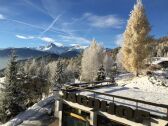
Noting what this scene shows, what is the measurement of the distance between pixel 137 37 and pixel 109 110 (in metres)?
26.8

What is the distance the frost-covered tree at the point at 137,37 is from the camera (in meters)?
37.9

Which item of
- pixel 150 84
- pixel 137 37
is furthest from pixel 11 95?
pixel 137 37

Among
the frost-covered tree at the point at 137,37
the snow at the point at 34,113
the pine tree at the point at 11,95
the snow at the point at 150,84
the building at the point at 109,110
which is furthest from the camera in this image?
the frost-covered tree at the point at 137,37

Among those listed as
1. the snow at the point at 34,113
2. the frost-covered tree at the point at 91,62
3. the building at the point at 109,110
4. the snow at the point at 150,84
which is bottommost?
the snow at the point at 34,113

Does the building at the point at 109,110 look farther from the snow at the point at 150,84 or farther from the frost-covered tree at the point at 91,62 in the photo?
the frost-covered tree at the point at 91,62

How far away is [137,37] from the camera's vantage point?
3775cm

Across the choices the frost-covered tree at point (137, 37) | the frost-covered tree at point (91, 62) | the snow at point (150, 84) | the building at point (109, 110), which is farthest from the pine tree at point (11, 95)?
the frost-covered tree at point (91, 62)

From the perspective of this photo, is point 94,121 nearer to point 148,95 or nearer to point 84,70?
point 148,95

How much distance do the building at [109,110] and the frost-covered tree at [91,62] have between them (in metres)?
43.4

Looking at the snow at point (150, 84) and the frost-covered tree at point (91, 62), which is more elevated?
the frost-covered tree at point (91, 62)

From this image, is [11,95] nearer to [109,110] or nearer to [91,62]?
[109,110]

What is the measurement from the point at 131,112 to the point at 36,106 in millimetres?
24304

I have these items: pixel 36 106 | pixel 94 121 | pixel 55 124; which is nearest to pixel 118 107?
pixel 94 121

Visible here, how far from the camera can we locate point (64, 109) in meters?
16.6
